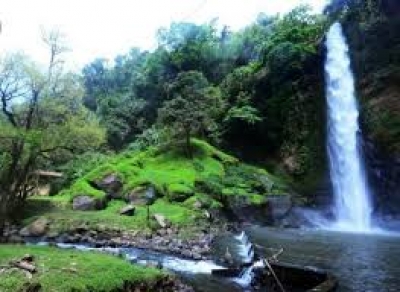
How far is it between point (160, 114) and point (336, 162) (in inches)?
480

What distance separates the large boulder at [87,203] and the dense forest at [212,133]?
78 mm

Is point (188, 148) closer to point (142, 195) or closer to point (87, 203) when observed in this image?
point (142, 195)

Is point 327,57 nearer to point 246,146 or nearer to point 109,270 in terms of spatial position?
point 246,146

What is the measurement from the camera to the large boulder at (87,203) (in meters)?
26.7

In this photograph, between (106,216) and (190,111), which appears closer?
(106,216)

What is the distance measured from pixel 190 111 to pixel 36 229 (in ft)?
45.3

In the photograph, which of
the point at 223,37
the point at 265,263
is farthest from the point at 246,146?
the point at 265,263

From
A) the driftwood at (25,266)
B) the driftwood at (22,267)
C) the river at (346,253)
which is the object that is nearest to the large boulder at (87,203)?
the river at (346,253)

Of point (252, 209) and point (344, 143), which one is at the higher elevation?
point (344, 143)

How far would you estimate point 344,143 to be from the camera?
33.0 m

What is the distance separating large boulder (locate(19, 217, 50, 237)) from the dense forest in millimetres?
493

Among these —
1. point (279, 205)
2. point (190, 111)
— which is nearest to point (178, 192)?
point (279, 205)

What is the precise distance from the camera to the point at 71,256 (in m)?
13.0

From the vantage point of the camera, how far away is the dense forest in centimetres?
2102
